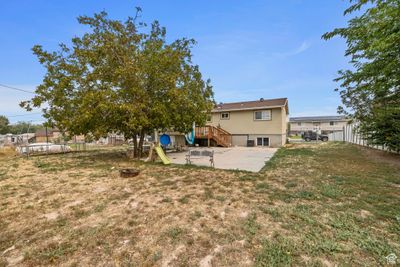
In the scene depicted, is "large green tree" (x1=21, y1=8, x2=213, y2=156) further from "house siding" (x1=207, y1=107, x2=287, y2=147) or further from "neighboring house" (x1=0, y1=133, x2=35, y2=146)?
"neighboring house" (x1=0, y1=133, x2=35, y2=146)

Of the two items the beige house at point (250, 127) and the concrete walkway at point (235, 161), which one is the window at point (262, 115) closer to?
the beige house at point (250, 127)

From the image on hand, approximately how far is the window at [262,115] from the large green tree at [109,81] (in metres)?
10.1

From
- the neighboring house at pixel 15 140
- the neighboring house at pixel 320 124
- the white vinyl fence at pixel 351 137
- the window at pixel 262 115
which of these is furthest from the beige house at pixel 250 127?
the neighboring house at pixel 320 124

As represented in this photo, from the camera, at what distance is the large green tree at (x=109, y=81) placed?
8523mm

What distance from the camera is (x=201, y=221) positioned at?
10.9 ft

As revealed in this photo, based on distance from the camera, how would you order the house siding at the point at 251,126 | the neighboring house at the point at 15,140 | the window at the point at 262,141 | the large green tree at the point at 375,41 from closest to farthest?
the large green tree at the point at 375,41
the house siding at the point at 251,126
the window at the point at 262,141
the neighboring house at the point at 15,140

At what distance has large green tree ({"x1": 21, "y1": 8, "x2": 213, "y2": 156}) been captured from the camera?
28.0 ft

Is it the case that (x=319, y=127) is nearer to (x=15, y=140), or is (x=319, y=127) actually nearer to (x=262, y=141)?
(x=262, y=141)

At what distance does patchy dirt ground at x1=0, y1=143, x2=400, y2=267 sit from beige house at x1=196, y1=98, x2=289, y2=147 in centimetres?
1149

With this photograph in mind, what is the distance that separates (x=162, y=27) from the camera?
34.5 feet

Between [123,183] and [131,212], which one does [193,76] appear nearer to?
[123,183]

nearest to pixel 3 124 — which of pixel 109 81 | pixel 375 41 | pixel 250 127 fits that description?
pixel 109 81

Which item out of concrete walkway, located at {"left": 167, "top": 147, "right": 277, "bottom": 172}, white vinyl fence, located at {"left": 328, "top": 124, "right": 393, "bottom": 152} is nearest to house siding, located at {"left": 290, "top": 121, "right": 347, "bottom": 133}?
white vinyl fence, located at {"left": 328, "top": 124, "right": 393, "bottom": 152}

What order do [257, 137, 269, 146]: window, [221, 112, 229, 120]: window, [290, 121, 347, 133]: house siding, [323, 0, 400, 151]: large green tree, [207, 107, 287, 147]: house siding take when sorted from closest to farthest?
Result: [323, 0, 400, 151]: large green tree
[207, 107, 287, 147]: house siding
[257, 137, 269, 146]: window
[221, 112, 229, 120]: window
[290, 121, 347, 133]: house siding
